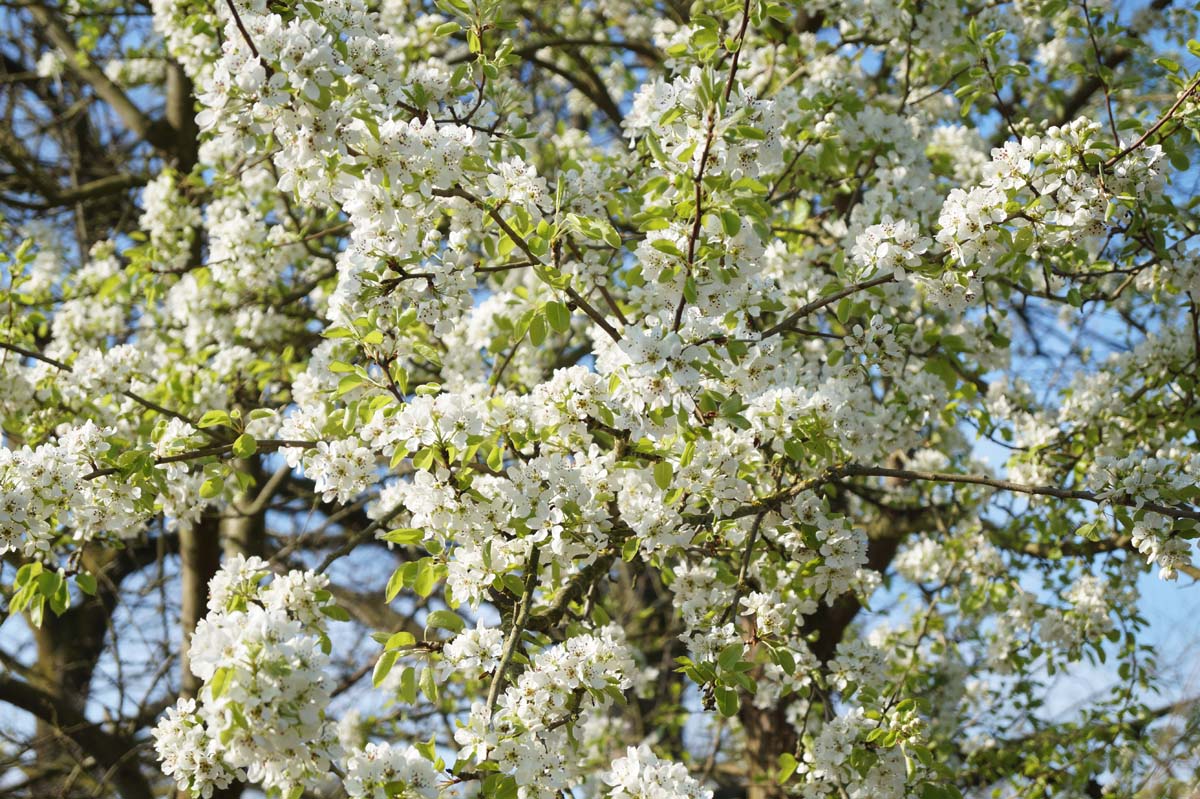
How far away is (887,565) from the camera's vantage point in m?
6.38

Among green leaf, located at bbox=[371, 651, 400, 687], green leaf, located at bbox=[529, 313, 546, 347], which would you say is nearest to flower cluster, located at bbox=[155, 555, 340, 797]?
green leaf, located at bbox=[371, 651, 400, 687]

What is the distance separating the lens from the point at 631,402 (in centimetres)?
259

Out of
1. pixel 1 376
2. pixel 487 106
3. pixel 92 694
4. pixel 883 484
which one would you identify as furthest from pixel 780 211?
pixel 92 694

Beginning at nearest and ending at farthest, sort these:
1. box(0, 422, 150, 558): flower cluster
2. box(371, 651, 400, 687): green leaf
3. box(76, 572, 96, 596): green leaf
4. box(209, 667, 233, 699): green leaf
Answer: box(209, 667, 233, 699): green leaf → box(371, 651, 400, 687): green leaf → box(0, 422, 150, 558): flower cluster → box(76, 572, 96, 596): green leaf

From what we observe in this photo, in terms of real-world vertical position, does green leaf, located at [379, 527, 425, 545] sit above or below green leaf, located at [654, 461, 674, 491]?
below

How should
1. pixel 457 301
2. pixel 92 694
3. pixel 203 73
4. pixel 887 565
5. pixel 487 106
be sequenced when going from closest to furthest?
pixel 457 301 → pixel 487 106 → pixel 203 73 → pixel 887 565 → pixel 92 694

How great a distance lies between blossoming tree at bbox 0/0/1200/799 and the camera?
8.41 ft

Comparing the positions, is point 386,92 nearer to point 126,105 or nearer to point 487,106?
point 487,106

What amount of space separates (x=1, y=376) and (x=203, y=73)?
5.53ft

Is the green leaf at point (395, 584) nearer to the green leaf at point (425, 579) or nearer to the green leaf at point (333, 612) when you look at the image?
the green leaf at point (425, 579)

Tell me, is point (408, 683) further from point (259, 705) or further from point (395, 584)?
point (259, 705)

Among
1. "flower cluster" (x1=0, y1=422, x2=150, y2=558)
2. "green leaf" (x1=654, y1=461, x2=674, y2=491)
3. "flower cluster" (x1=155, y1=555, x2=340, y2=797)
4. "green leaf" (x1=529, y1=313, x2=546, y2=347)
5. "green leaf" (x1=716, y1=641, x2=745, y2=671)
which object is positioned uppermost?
"green leaf" (x1=529, y1=313, x2=546, y2=347)

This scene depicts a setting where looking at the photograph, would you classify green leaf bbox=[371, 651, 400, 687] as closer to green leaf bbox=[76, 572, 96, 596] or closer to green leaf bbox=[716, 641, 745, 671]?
green leaf bbox=[716, 641, 745, 671]

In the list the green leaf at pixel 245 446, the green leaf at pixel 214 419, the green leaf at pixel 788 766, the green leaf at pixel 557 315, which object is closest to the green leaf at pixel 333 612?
the green leaf at pixel 245 446
